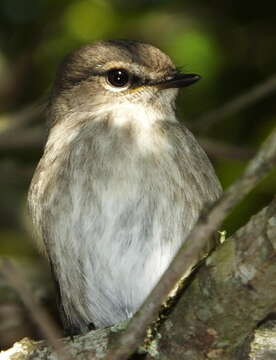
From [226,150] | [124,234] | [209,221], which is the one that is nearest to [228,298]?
[209,221]

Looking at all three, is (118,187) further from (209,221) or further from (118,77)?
(209,221)

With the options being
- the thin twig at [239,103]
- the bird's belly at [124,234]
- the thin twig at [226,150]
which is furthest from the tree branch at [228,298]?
the thin twig at [239,103]

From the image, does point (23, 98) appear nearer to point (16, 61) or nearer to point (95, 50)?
point (16, 61)

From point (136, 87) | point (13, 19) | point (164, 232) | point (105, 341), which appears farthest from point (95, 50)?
point (105, 341)


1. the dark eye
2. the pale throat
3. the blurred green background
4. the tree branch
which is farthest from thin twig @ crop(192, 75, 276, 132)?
the tree branch

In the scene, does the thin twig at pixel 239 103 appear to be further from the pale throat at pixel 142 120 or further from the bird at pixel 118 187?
the pale throat at pixel 142 120

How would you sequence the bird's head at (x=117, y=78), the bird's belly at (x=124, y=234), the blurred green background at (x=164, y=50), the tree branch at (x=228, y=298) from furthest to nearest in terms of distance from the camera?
the blurred green background at (x=164, y=50)
the bird's head at (x=117, y=78)
the bird's belly at (x=124, y=234)
the tree branch at (x=228, y=298)

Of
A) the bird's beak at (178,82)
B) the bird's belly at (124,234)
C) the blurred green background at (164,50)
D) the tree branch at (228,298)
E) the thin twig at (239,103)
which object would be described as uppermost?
the blurred green background at (164,50)
